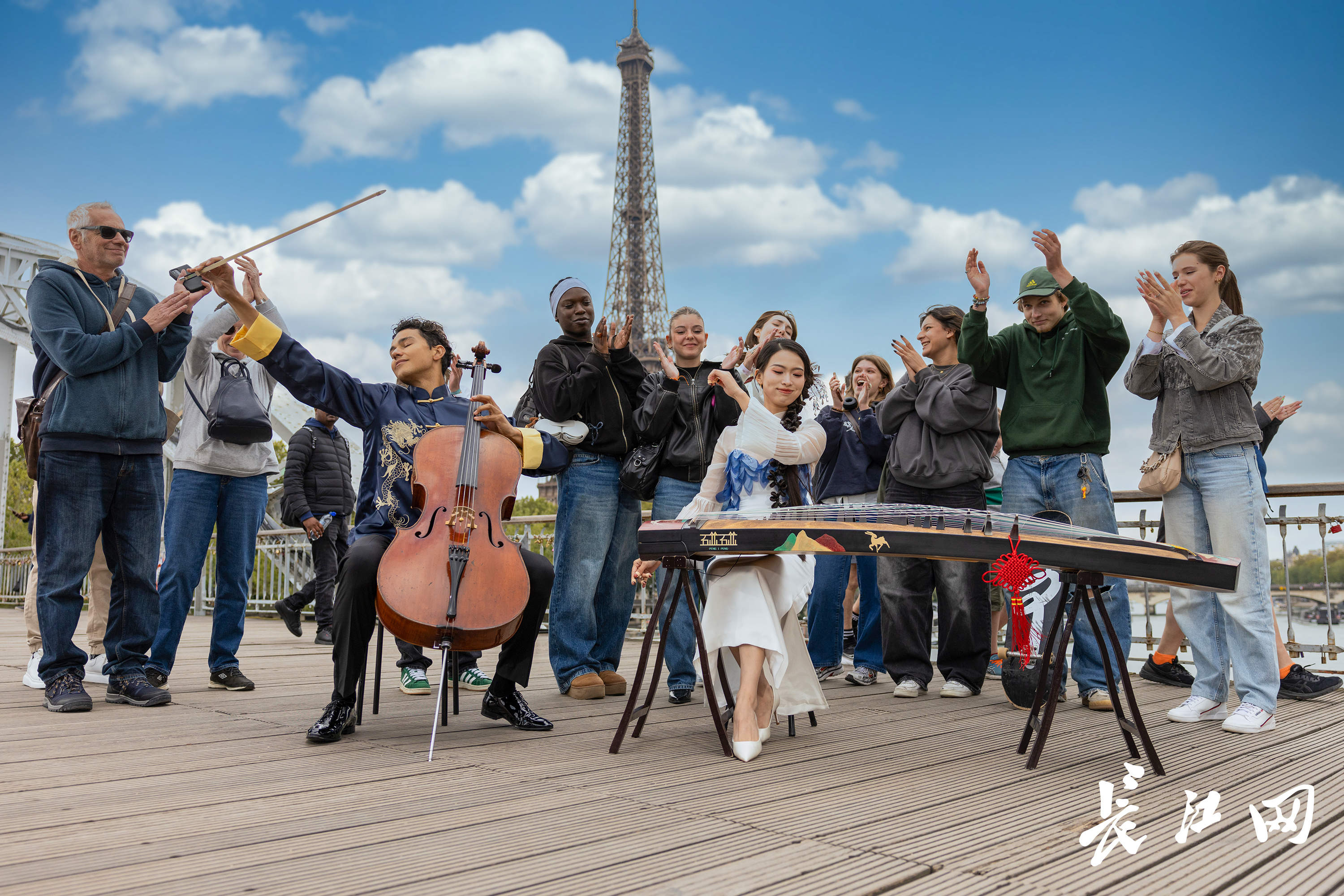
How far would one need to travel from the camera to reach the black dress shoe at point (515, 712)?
3182mm

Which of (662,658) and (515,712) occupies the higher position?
(662,658)

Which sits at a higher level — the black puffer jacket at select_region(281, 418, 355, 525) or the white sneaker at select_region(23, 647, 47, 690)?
the black puffer jacket at select_region(281, 418, 355, 525)

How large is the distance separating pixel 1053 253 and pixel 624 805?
258 centimetres

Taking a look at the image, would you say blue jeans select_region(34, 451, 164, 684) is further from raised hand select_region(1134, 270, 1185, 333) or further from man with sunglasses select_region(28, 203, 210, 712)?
raised hand select_region(1134, 270, 1185, 333)

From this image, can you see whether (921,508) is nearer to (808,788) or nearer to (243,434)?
(808,788)

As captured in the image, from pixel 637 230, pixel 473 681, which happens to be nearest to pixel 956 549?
pixel 473 681

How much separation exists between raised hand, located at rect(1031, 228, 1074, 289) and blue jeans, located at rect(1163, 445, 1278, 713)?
2.64 ft

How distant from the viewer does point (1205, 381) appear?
10.8 ft

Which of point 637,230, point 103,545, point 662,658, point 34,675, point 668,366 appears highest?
point 637,230

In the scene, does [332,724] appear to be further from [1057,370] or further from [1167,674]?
[1167,674]

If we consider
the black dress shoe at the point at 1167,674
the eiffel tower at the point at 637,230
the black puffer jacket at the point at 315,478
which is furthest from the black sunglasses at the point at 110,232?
the eiffel tower at the point at 637,230

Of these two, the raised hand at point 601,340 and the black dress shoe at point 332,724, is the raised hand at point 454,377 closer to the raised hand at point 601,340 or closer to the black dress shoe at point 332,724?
the raised hand at point 601,340

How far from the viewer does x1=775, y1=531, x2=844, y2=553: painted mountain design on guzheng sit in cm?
257

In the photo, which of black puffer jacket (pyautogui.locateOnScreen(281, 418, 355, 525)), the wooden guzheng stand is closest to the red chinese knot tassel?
the wooden guzheng stand
